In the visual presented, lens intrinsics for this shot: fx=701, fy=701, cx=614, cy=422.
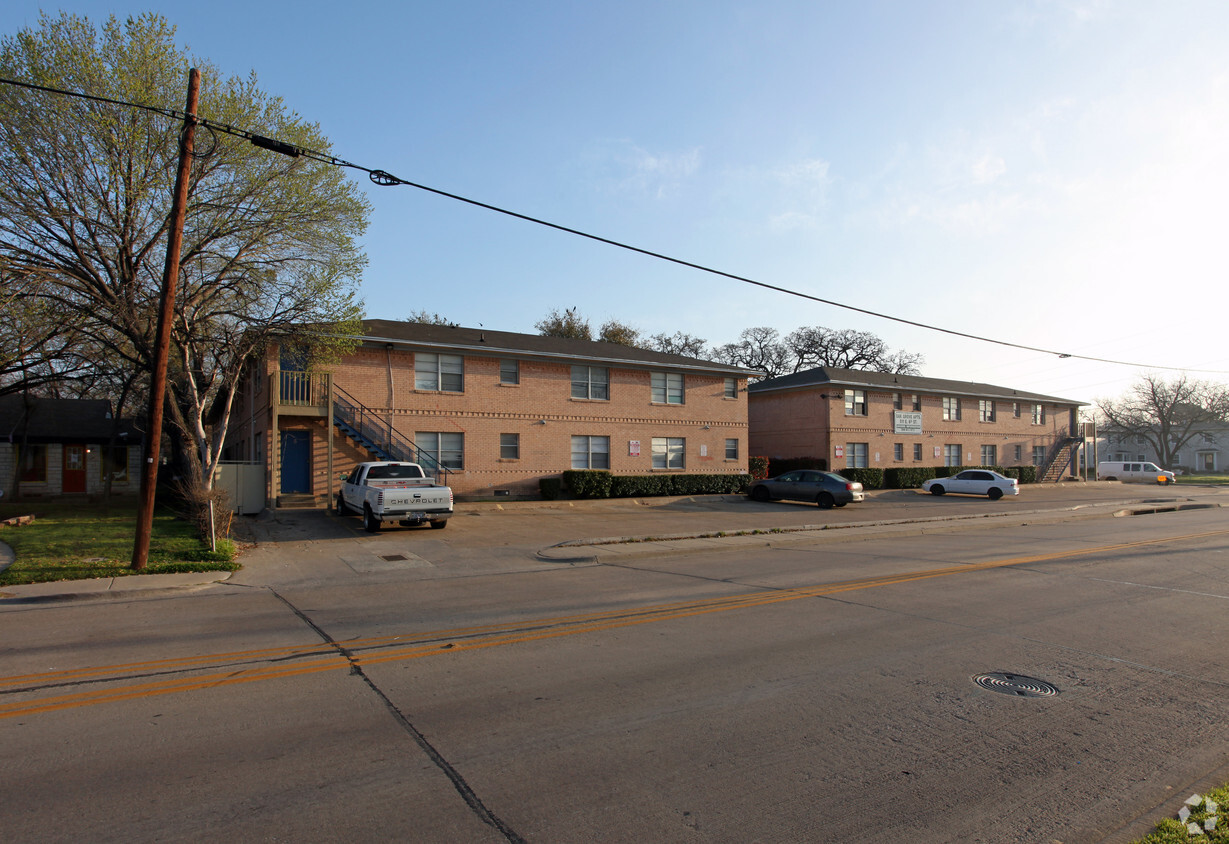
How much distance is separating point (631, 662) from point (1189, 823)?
4.10 m

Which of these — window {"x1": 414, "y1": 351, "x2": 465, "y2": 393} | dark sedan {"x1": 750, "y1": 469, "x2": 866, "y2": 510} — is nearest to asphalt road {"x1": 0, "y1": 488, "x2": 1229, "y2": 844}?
window {"x1": 414, "y1": 351, "x2": 465, "y2": 393}

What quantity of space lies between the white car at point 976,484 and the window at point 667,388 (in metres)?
15.0

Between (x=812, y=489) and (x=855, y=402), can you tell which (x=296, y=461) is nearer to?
(x=812, y=489)

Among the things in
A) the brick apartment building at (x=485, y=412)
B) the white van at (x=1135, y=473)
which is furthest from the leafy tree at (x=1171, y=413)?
the brick apartment building at (x=485, y=412)

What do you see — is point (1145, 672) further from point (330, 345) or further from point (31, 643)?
point (330, 345)

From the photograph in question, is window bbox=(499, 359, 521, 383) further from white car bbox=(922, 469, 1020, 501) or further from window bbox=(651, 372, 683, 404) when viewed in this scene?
white car bbox=(922, 469, 1020, 501)

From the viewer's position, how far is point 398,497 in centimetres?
1723

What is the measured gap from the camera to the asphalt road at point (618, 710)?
3746 mm

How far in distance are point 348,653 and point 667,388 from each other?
26377mm

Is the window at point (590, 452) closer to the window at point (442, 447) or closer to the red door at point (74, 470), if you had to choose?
the window at point (442, 447)

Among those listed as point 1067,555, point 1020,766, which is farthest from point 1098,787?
point 1067,555

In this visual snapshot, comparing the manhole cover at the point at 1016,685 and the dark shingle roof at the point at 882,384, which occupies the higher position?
the dark shingle roof at the point at 882,384

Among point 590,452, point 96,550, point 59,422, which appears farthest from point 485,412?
point 59,422

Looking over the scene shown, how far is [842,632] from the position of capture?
7.67 meters
